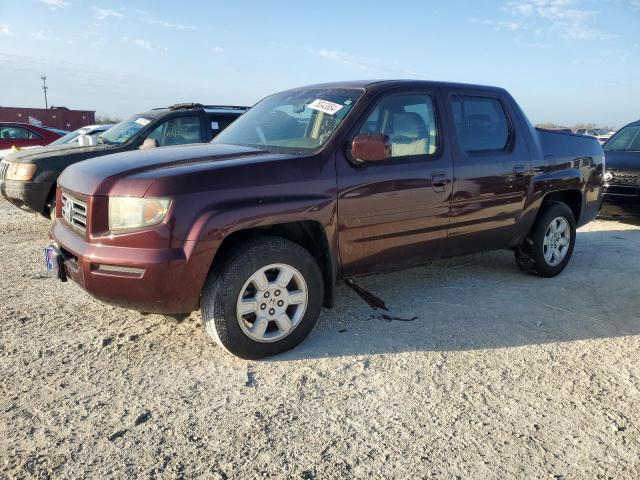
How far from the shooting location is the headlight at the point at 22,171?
6.39 metres

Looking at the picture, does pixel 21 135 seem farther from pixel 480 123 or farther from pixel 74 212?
pixel 480 123

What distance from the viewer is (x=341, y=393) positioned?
293cm

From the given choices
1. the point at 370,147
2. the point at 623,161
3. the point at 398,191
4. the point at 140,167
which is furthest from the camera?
the point at 623,161

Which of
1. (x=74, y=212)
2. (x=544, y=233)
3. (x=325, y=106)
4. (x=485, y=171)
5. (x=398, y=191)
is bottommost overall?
(x=544, y=233)

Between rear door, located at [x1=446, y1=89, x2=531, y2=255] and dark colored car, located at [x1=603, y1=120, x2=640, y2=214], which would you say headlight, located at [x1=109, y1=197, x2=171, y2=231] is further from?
dark colored car, located at [x1=603, y1=120, x2=640, y2=214]

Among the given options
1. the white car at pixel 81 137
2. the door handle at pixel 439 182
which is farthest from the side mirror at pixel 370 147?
the white car at pixel 81 137

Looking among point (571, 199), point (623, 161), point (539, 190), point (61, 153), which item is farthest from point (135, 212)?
point (623, 161)

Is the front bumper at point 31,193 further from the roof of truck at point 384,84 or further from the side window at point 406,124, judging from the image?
the side window at point 406,124

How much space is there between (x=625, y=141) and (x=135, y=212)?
8.63 metres

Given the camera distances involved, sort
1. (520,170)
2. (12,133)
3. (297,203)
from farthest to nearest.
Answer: (12,133) < (520,170) < (297,203)

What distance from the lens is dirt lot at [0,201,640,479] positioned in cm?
236

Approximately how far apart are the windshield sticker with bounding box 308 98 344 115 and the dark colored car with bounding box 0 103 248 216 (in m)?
2.87

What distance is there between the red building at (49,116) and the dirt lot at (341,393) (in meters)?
34.0

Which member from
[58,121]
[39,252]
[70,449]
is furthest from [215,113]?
[58,121]
